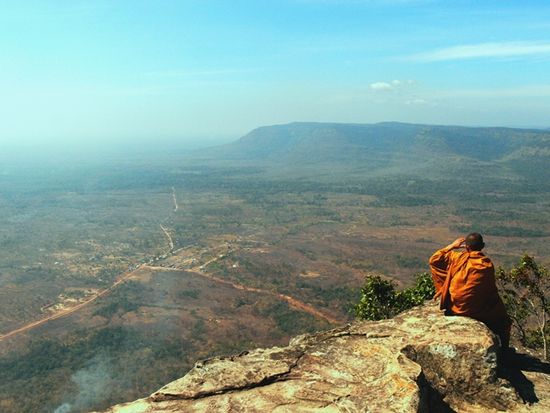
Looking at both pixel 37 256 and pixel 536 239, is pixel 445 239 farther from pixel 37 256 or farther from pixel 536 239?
pixel 37 256

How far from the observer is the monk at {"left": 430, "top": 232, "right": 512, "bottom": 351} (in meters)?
8.39

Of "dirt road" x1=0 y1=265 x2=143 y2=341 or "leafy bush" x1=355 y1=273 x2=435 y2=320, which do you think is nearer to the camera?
"leafy bush" x1=355 y1=273 x2=435 y2=320

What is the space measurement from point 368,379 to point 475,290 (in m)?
2.68

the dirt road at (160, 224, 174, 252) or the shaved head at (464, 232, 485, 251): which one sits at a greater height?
the shaved head at (464, 232, 485, 251)

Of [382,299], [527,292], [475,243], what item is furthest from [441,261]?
[527,292]

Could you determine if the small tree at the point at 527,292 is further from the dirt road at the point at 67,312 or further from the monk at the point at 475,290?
the dirt road at the point at 67,312

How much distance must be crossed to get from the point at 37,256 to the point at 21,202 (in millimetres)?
72025

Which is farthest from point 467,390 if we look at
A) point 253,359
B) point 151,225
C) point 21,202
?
point 21,202

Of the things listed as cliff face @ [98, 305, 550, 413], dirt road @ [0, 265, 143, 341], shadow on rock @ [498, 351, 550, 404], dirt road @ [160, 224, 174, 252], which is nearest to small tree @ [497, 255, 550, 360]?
shadow on rock @ [498, 351, 550, 404]

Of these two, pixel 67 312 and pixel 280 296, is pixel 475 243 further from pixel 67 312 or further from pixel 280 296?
pixel 67 312

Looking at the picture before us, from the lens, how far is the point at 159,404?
6.95 metres

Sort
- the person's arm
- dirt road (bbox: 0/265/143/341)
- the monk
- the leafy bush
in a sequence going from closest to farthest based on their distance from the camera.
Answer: the monk < the person's arm < the leafy bush < dirt road (bbox: 0/265/143/341)

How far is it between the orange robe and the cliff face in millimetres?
314

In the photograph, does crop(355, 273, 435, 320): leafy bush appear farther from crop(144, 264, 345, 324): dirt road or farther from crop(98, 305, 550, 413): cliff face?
crop(144, 264, 345, 324): dirt road
